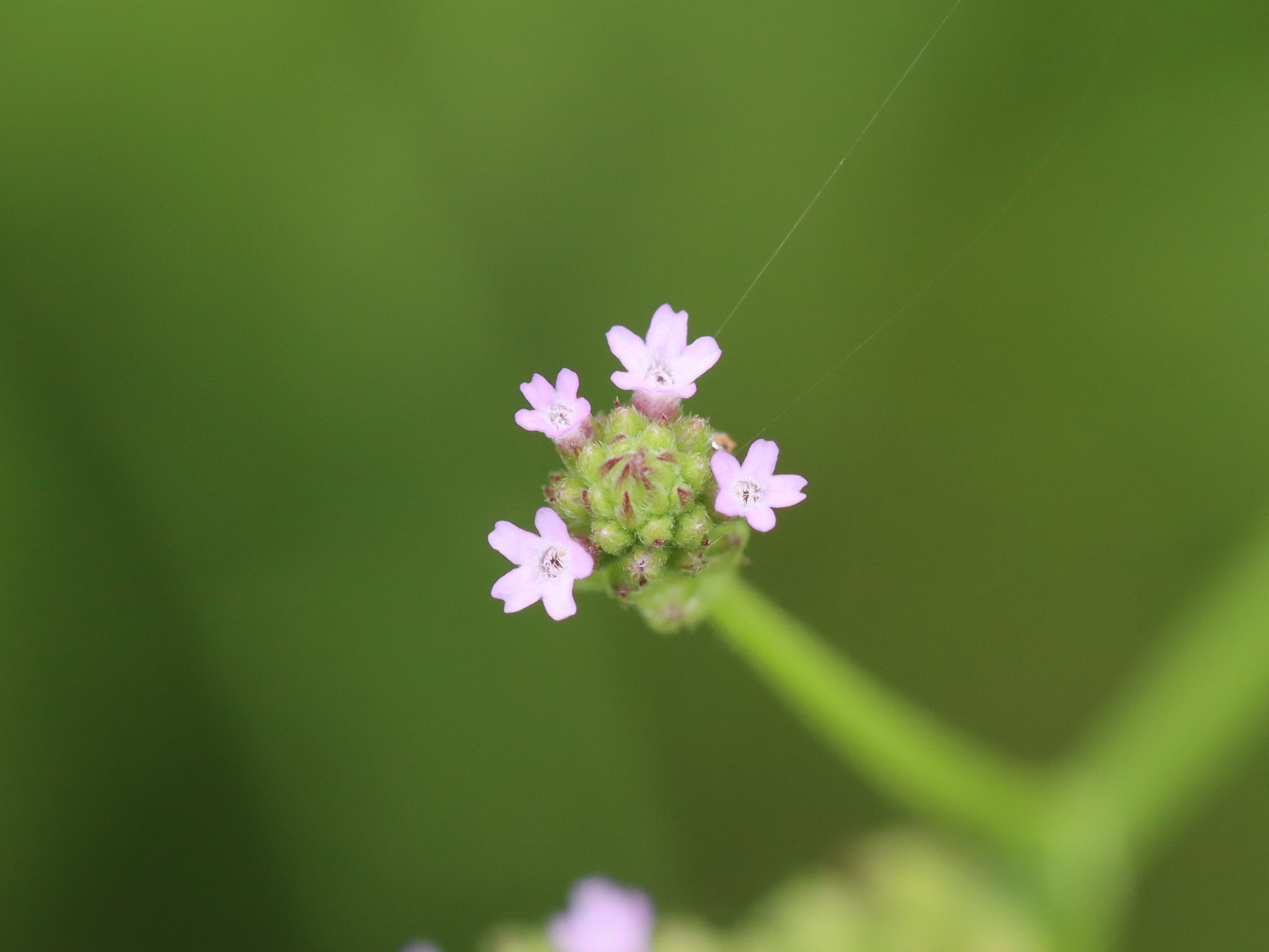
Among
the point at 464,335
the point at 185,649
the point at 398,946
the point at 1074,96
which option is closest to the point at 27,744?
the point at 185,649

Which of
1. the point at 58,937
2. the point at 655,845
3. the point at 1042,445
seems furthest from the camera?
the point at 1042,445

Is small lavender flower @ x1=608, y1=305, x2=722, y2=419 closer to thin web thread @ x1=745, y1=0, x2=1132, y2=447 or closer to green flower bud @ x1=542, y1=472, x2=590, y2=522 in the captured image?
green flower bud @ x1=542, y1=472, x2=590, y2=522

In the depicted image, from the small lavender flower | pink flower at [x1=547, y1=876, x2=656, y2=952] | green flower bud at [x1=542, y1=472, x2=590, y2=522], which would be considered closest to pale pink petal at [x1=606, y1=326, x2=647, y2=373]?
the small lavender flower

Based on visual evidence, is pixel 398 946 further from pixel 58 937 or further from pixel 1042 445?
pixel 1042 445

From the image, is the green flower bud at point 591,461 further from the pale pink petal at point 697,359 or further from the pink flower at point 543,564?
the pale pink petal at point 697,359

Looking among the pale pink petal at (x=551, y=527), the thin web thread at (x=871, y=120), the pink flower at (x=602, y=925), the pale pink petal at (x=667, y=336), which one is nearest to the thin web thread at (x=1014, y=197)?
the thin web thread at (x=871, y=120)

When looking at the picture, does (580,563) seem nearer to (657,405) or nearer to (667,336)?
(657,405)
